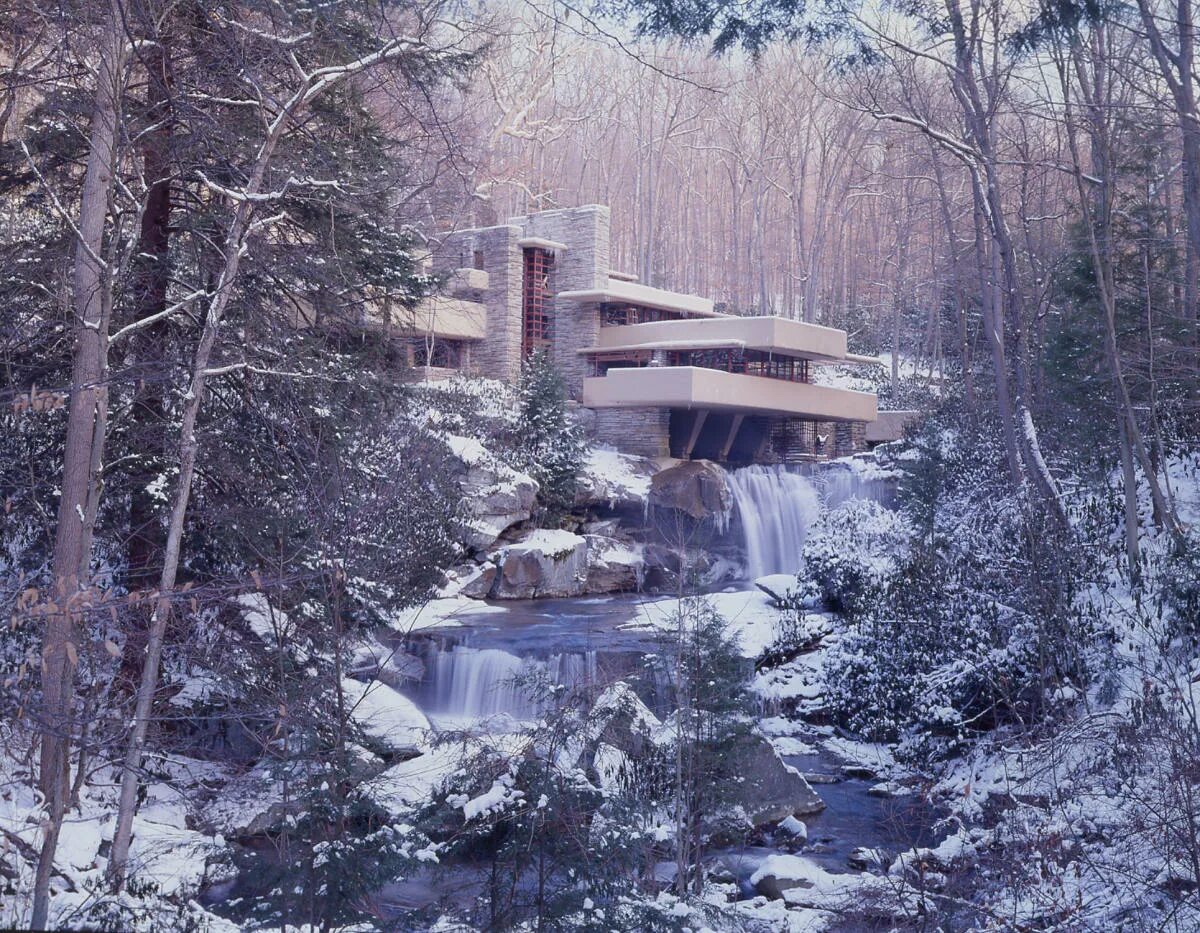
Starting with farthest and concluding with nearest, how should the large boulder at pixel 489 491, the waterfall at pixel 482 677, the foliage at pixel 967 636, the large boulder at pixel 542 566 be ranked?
the large boulder at pixel 489 491, the large boulder at pixel 542 566, the waterfall at pixel 482 677, the foliage at pixel 967 636

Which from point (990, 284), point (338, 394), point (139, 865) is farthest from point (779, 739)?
point (990, 284)

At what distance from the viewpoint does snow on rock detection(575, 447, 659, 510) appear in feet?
78.7

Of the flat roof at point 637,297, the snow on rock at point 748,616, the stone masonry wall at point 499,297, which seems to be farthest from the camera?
the stone masonry wall at point 499,297

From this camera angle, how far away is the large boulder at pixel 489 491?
69.1 ft

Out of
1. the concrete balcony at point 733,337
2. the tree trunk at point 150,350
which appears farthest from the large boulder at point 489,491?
the tree trunk at point 150,350

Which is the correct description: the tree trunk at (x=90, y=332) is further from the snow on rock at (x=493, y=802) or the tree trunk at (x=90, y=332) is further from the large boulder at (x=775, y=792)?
the large boulder at (x=775, y=792)

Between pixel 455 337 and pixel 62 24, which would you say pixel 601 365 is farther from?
pixel 62 24

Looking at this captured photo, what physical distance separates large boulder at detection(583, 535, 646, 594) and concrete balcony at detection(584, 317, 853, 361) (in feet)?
25.0

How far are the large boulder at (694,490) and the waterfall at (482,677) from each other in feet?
31.2

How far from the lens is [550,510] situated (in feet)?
75.0

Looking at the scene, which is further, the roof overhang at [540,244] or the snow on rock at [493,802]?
the roof overhang at [540,244]

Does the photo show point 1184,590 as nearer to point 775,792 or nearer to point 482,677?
point 775,792

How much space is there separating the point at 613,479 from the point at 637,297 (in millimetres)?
7888

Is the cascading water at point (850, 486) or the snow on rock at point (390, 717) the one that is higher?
the cascading water at point (850, 486)
